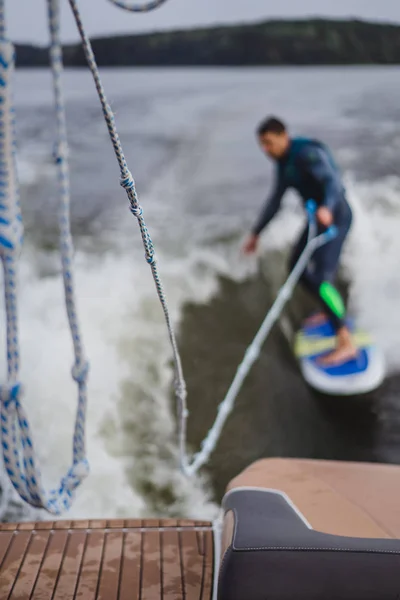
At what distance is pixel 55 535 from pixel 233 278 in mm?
1870

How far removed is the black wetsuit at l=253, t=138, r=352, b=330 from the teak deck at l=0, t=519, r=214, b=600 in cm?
115

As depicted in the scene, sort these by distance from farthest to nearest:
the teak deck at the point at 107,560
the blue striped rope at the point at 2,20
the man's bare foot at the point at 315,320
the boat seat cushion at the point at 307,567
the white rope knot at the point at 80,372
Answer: the man's bare foot at the point at 315,320 < the teak deck at the point at 107,560 < the white rope knot at the point at 80,372 < the boat seat cushion at the point at 307,567 < the blue striped rope at the point at 2,20

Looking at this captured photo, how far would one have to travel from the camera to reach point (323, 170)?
80.4 inches

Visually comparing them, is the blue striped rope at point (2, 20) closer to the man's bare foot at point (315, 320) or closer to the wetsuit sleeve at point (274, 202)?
the wetsuit sleeve at point (274, 202)

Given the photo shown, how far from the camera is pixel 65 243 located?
0.85 m

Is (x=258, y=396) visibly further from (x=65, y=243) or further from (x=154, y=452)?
(x=65, y=243)

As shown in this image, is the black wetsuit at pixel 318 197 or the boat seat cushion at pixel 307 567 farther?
the black wetsuit at pixel 318 197

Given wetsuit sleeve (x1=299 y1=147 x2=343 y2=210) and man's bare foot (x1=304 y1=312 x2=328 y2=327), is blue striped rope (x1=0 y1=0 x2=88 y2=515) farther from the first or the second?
man's bare foot (x1=304 y1=312 x2=328 y2=327)

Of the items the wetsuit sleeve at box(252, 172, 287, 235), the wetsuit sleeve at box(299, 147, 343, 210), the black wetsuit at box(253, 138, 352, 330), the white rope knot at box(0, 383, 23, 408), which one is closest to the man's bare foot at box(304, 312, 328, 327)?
the black wetsuit at box(253, 138, 352, 330)

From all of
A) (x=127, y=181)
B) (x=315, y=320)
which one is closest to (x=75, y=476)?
(x=127, y=181)

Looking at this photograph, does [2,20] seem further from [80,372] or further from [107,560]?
[107,560]

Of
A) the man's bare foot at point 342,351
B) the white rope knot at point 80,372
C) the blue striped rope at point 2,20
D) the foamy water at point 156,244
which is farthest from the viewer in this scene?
the man's bare foot at point 342,351

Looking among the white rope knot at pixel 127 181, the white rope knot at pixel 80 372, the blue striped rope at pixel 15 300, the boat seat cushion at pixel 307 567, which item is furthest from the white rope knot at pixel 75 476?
the white rope knot at pixel 127 181

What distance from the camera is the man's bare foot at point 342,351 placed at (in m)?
2.29
